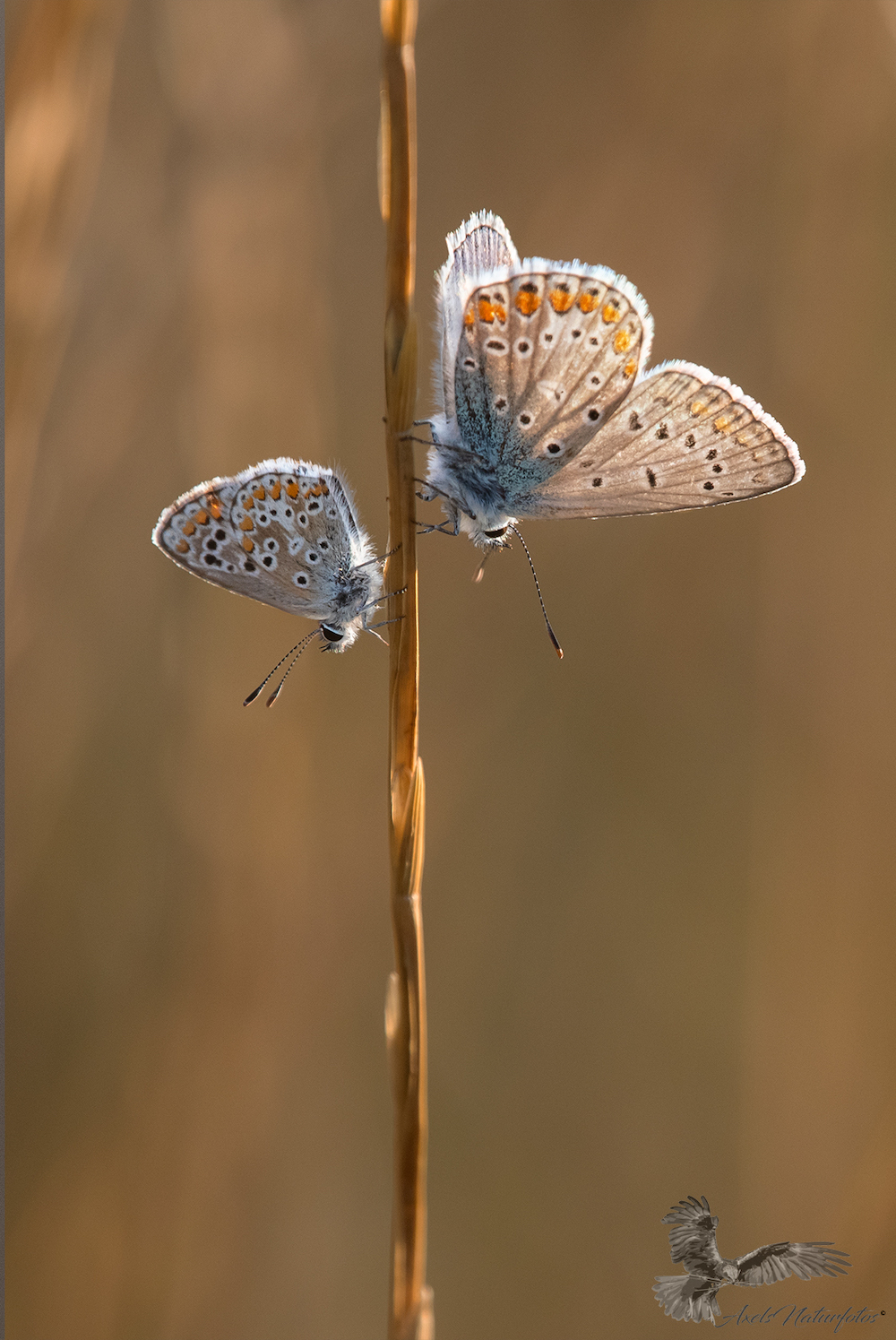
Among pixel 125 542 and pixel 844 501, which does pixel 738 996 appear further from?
pixel 125 542

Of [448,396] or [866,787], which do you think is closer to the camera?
[448,396]

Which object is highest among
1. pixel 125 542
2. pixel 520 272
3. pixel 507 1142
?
pixel 520 272

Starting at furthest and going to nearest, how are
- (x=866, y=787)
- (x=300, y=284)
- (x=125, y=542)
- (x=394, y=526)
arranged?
(x=866, y=787) < (x=125, y=542) < (x=300, y=284) < (x=394, y=526)

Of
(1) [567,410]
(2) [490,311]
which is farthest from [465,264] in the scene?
(1) [567,410]

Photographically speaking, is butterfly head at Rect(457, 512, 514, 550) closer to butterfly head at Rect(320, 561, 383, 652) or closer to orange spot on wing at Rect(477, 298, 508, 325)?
butterfly head at Rect(320, 561, 383, 652)

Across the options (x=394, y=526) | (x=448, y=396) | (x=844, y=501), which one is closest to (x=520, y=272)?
(x=448, y=396)

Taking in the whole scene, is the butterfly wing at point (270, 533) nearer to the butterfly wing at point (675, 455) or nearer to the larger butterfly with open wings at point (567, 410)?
the larger butterfly with open wings at point (567, 410)

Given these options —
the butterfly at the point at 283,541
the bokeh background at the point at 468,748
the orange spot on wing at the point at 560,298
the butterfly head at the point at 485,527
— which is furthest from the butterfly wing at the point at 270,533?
the bokeh background at the point at 468,748
